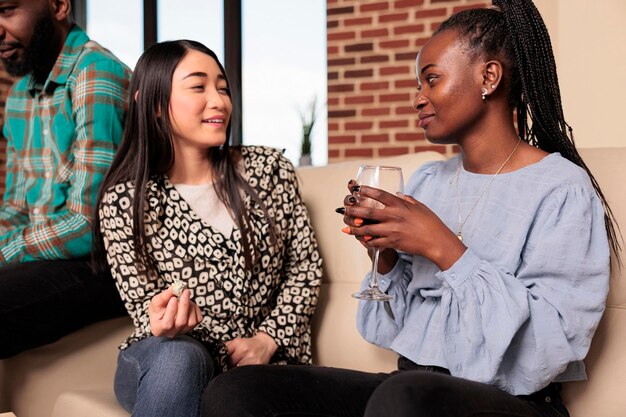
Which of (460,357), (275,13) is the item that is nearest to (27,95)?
(460,357)

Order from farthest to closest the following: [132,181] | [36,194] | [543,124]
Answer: [36,194]
[132,181]
[543,124]

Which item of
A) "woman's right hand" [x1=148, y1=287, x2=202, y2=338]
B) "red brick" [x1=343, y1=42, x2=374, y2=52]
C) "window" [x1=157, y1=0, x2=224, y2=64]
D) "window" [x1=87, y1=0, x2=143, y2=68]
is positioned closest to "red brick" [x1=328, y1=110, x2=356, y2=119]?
"red brick" [x1=343, y1=42, x2=374, y2=52]

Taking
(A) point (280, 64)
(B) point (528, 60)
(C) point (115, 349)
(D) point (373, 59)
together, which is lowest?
(C) point (115, 349)

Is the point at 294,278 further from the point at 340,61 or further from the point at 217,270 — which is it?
the point at 340,61

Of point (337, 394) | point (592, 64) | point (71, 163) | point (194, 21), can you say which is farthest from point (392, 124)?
point (337, 394)

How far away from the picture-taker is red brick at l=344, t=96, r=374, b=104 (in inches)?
177

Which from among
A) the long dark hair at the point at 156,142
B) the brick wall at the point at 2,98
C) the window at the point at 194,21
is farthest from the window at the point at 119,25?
the long dark hair at the point at 156,142

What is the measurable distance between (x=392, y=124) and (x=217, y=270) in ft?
9.05

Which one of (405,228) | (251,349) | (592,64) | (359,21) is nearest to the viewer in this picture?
(405,228)

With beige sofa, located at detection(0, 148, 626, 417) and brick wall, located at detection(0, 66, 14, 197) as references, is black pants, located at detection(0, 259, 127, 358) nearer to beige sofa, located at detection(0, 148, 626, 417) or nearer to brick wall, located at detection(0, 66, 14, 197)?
beige sofa, located at detection(0, 148, 626, 417)

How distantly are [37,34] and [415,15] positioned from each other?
2614 mm

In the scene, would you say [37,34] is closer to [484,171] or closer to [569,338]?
[484,171]

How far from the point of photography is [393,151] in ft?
14.5

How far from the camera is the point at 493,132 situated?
4.76ft
